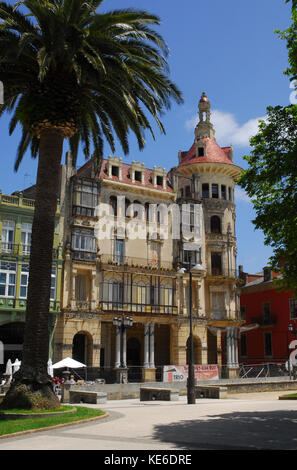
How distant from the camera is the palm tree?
17.8 meters

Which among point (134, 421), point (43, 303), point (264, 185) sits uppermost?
point (264, 185)

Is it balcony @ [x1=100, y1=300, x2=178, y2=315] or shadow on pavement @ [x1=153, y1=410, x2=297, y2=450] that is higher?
balcony @ [x1=100, y1=300, x2=178, y2=315]

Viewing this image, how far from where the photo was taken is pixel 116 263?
45.5 metres

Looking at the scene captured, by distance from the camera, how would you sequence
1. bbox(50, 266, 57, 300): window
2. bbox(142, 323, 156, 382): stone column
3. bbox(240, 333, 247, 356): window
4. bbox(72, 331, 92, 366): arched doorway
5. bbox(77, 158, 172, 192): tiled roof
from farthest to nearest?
bbox(240, 333, 247, 356): window < bbox(77, 158, 172, 192): tiled roof < bbox(142, 323, 156, 382): stone column < bbox(72, 331, 92, 366): arched doorway < bbox(50, 266, 57, 300): window

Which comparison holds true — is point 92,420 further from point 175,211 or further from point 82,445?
point 175,211

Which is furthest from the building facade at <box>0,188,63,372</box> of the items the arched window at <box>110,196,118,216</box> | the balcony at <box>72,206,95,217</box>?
the arched window at <box>110,196,118,216</box>

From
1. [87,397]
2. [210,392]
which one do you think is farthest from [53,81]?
[210,392]

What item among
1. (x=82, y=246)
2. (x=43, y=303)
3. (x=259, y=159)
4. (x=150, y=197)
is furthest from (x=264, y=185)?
(x=150, y=197)

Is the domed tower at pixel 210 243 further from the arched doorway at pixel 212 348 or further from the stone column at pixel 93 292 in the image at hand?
the stone column at pixel 93 292

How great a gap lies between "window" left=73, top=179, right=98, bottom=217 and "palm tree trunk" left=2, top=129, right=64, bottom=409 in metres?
24.9

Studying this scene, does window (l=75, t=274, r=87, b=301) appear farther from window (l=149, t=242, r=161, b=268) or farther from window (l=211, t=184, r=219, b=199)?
window (l=211, t=184, r=219, b=199)

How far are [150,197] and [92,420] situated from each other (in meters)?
35.0

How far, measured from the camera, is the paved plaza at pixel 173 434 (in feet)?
36.6

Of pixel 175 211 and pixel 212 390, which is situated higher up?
pixel 175 211
